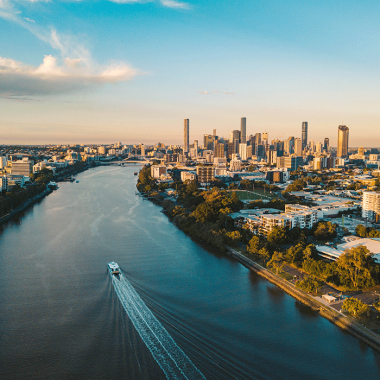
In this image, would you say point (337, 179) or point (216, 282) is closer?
point (216, 282)

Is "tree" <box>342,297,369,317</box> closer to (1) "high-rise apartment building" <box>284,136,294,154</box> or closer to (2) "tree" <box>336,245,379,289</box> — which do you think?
→ (2) "tree" <box>336,245,379,289</box>

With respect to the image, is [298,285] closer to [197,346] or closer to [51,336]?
[197,346]

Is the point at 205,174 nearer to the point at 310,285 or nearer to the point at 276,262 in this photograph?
the point at 276,262

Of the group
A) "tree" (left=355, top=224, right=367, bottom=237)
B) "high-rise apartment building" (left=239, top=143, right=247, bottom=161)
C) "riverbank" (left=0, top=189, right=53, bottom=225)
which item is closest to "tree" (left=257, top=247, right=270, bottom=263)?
"tree" (left=355, top=224, right=367, bottom=237)

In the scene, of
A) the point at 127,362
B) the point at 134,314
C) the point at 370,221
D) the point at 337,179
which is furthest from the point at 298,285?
the point at 337,179

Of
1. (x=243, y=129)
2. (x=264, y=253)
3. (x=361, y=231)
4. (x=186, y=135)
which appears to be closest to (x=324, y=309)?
(x=264, y=253)
